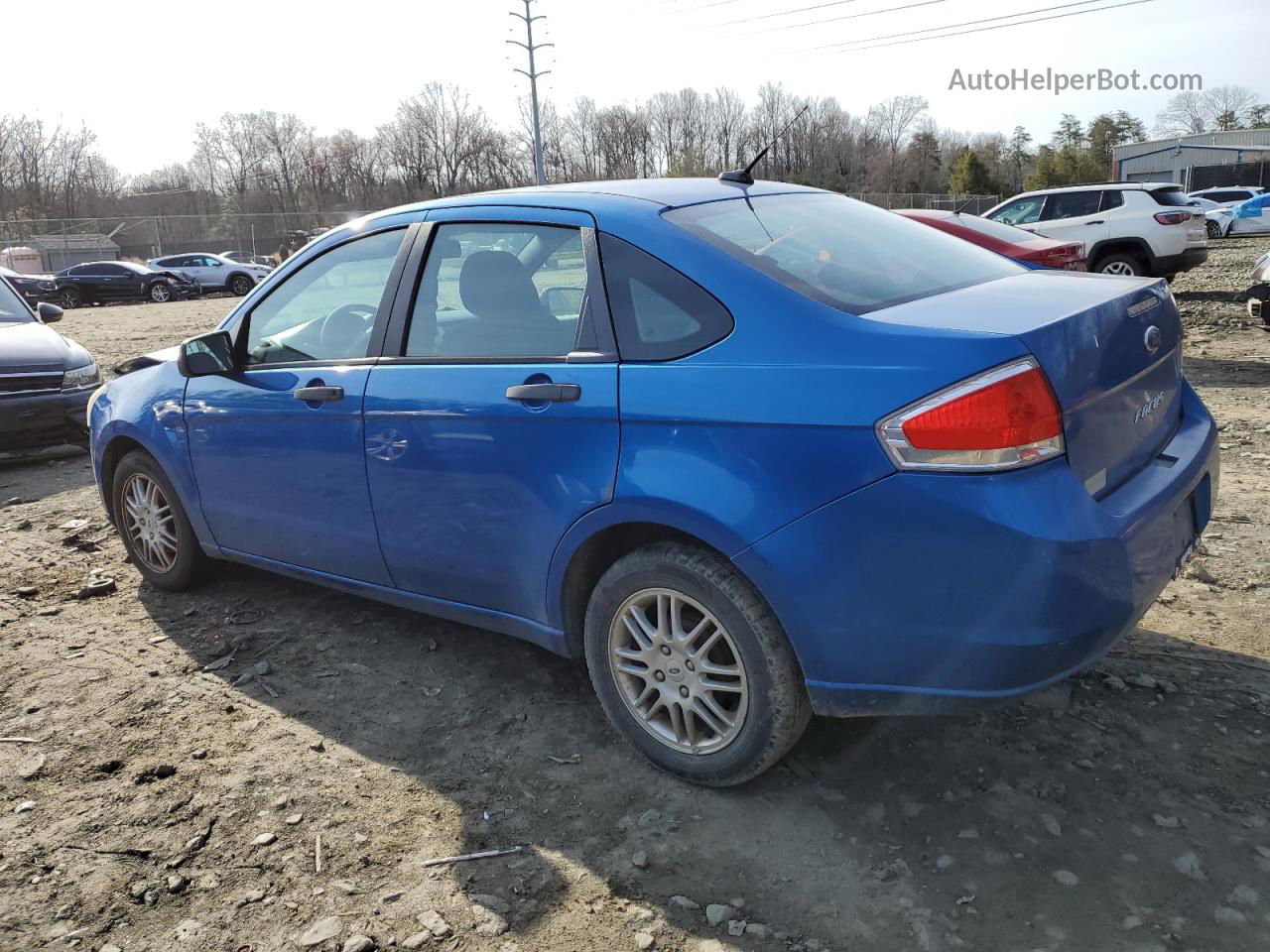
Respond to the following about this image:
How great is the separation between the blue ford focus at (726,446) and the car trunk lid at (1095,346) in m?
0.01

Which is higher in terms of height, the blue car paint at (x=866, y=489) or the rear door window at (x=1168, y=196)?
the rear door window at (x=1168, y=196)

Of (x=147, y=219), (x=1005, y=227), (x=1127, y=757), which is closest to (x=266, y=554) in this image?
(x=1127, y=757)

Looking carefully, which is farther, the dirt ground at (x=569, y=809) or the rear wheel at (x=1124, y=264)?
the rear wheel at (x=1124, y=264)

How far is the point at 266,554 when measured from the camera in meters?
4.10

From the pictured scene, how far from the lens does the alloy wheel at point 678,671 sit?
9.03 feet

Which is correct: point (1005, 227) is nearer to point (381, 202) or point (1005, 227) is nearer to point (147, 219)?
point (147, 219)

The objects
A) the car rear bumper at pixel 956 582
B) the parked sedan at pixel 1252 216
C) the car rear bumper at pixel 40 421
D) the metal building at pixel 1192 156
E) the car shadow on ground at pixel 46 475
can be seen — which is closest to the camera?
the car rear bumper at pixel 956 582

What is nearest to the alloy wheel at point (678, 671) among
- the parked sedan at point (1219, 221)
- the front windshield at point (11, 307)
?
the front windshield at point (11, 307)

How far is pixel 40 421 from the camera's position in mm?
7758

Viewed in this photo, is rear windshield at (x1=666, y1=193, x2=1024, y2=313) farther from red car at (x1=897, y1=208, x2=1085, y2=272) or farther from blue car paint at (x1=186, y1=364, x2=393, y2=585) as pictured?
red car at (x1=897, y1=208, x2=1085, y2=272)

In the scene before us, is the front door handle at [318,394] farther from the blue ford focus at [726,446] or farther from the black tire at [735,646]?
the black tire at [735,646]

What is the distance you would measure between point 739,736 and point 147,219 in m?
52.4

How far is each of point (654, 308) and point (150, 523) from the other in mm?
3095

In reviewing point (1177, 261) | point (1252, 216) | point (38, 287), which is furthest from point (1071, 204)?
point (38, 287)
